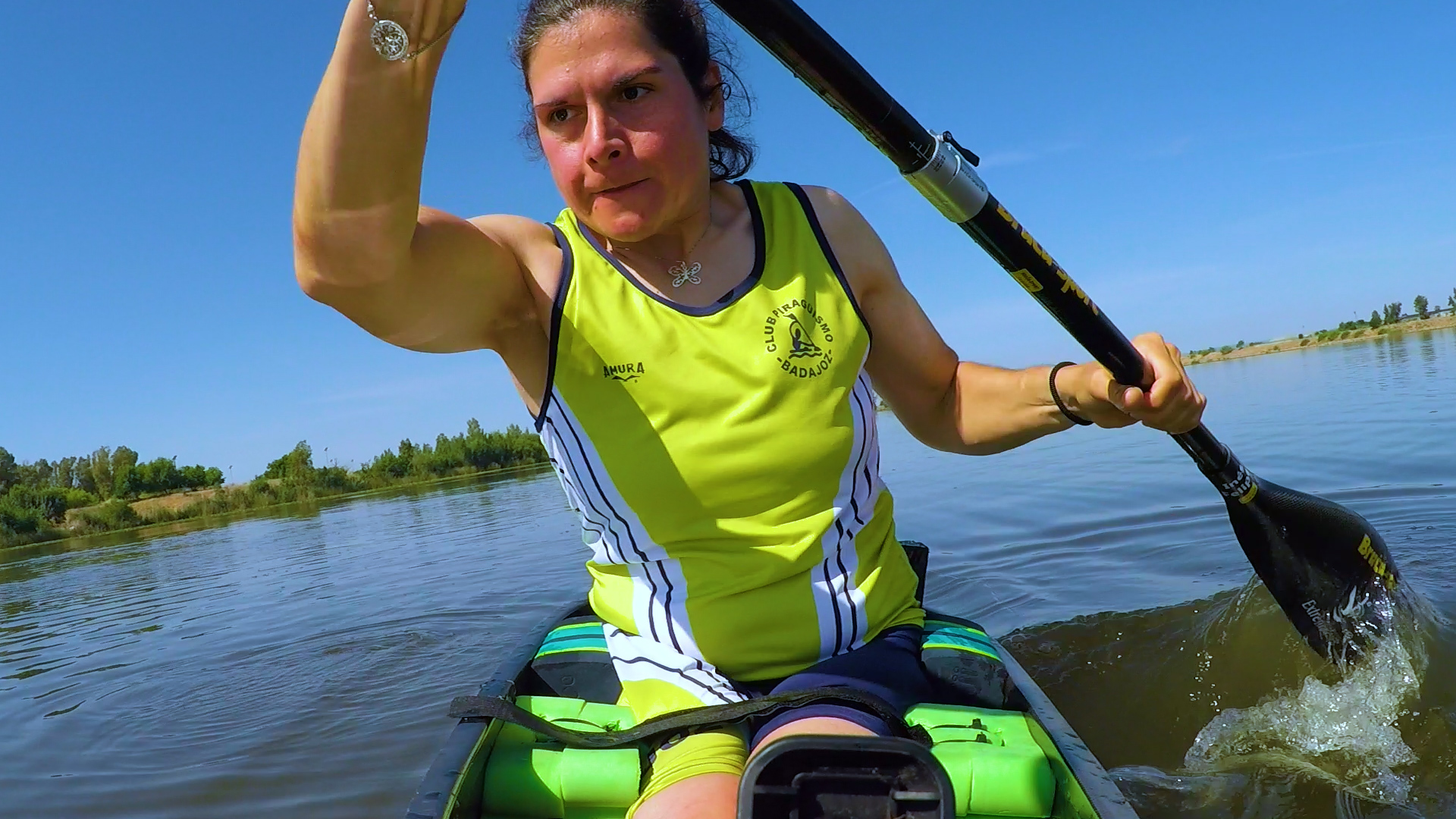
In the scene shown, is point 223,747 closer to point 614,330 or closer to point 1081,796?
point 614,330

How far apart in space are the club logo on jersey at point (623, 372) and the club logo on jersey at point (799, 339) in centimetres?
26

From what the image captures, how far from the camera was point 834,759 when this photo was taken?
123 cm

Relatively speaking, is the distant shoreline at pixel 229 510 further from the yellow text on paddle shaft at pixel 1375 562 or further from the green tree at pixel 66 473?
the yellow text on paddle shaft at pixel 1375 562

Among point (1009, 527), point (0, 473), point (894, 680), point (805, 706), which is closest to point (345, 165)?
point (805, 706)

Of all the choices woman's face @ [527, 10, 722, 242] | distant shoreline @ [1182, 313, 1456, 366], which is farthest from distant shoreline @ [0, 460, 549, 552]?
distant shoreline @ [1182, 313, 1456, 366]

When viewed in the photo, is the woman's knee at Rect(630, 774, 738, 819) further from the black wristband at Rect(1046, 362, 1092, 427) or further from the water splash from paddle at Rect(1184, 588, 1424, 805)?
the water splash from paddle at Rect(1184, 588, 1424, 805)

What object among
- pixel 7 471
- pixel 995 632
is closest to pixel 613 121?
pixel 995 632

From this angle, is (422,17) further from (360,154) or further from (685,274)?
(685,274)

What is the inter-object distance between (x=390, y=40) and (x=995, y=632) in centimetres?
382

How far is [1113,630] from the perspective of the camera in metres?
3.84

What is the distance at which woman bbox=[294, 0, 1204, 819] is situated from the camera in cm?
167

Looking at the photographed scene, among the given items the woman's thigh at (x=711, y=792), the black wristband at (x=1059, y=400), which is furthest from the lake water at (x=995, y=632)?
the woman's thigh at (x=711, y=792)

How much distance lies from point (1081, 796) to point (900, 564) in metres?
0.64

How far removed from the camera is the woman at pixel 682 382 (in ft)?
5.46
